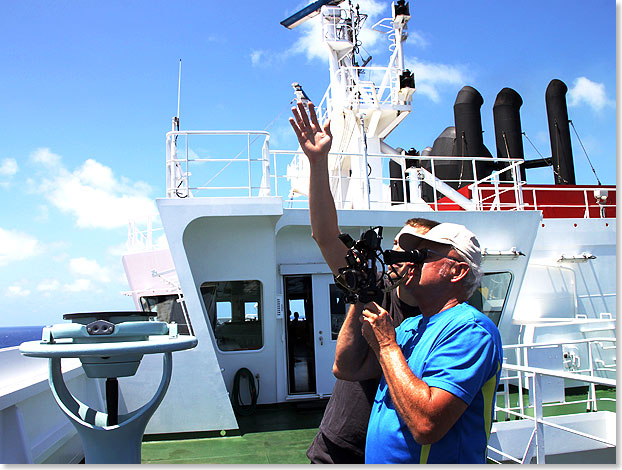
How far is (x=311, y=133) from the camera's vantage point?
7.39 ft

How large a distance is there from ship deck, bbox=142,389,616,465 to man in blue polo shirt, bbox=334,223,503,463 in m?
3.85

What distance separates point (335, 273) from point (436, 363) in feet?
2.38

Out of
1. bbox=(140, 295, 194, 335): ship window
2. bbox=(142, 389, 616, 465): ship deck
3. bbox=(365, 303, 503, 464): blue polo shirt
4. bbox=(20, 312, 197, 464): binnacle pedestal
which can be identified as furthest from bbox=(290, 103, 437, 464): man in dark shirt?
bbox=(140, 295, 194, 335): ship window

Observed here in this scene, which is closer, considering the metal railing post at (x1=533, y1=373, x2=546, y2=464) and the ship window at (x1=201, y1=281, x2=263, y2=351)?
the metal railing post at (x1=533, y1=373, x2=546, y2=464)

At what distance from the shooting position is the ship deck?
17.0 feet

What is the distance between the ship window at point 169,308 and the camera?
21.7ft

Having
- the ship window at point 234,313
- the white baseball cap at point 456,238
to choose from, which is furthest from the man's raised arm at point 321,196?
the ship window at point 234,313

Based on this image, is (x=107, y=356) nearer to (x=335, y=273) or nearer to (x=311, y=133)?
(x=335, y=273)

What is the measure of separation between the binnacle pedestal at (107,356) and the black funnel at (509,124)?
1207cm

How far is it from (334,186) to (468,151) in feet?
13.8

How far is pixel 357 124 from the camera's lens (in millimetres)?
9680

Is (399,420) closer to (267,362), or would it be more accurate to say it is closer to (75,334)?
(75,334)

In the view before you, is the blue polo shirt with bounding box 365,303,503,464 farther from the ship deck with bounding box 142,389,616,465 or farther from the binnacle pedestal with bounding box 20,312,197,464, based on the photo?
the ship deck with bounding box 142,389,616,465

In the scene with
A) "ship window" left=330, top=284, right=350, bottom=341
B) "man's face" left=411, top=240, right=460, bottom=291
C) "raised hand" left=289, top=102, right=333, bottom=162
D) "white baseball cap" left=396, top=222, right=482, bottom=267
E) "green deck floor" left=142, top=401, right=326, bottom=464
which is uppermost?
"raised hand" left=289, top=102, right=333, bottom=162
